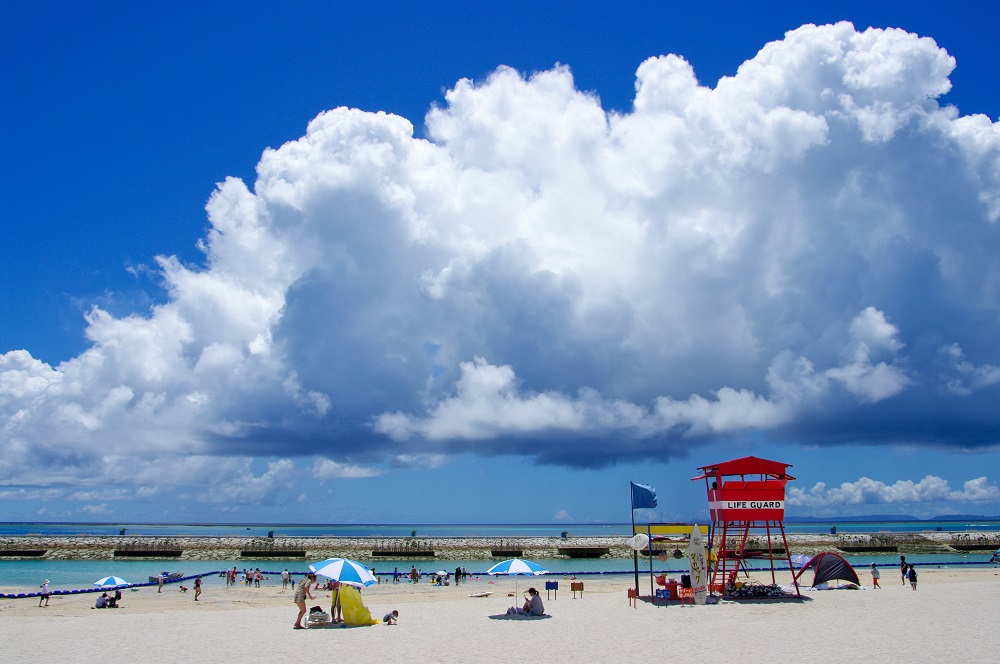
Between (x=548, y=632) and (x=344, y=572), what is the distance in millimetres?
6740

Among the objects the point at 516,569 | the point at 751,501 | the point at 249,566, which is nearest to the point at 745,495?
the point at 751,501

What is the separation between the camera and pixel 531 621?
2327 cm

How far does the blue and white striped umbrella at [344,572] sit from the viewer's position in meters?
21.3

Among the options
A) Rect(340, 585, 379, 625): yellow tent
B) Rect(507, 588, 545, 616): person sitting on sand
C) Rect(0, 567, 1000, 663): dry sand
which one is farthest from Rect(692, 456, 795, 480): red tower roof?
Rect(340, 585, 379, 625): yellow tent

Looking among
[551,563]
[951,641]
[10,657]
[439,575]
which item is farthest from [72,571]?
[951,641]

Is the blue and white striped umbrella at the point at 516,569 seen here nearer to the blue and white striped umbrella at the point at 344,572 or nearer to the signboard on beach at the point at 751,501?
the blue and white striped umbrella at the point at 344,572

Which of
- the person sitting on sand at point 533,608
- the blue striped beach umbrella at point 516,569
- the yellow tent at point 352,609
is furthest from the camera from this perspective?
the blue striped beach umbrella at point 516,569

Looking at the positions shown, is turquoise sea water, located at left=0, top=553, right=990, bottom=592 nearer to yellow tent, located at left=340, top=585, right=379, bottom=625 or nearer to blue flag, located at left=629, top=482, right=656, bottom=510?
blue flag, located at left=629, top=482, right=656, bottom=510

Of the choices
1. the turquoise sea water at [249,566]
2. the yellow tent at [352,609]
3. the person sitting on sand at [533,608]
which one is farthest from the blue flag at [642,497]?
the turquoise sea water at [249,566]

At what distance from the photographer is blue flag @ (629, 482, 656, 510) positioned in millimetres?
30500

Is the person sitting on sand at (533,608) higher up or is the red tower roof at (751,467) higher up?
the red tower roof at (751,467)

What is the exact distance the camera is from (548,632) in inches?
811

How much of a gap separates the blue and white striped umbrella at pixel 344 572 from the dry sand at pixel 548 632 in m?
1.52

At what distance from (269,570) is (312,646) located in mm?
46062
